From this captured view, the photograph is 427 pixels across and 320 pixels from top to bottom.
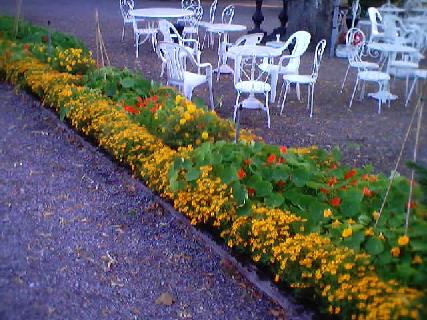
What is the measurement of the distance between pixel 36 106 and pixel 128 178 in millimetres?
2504

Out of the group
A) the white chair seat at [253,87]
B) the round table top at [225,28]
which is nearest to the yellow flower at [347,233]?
the white chair seat at [253,87]

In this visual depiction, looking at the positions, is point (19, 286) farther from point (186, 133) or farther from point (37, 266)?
point (186, 133)

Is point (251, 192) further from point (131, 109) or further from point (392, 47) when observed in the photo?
point (392, 47)

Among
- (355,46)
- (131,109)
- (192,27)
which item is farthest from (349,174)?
(192,27)

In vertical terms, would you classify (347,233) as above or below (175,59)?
below

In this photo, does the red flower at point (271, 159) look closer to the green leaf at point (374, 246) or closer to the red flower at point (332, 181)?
the red flower at point (332, 181)

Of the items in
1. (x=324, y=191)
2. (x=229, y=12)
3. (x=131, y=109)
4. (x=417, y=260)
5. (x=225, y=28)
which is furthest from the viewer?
(x=229, y=12)

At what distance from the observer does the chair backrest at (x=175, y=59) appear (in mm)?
6277

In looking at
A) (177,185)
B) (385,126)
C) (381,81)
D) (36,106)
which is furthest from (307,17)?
(177,185)

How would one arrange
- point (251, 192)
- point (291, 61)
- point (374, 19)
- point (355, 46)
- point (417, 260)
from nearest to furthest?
point (417, 260)
point (251, 192)
point (291, 61)
point (355, 46)
point (374, 19)

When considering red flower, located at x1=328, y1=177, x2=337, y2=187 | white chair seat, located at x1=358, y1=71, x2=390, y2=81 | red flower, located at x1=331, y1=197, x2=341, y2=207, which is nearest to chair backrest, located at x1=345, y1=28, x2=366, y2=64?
white chair seat, located at x1=358, y1=71, x2=390, y2=81

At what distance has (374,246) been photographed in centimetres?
271

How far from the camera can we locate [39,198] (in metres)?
4.45

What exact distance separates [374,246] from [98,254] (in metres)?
1.71
